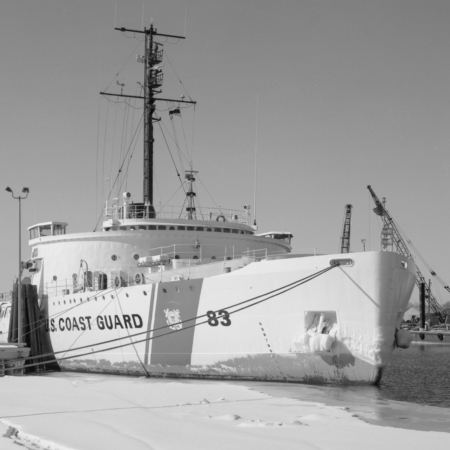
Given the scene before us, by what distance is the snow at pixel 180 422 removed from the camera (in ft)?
24.7

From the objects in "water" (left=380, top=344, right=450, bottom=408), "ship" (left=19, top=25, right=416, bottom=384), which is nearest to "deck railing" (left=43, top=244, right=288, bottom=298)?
"ship" (left=19, top=25, right=416, bottom=384)

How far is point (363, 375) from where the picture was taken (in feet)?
46.8

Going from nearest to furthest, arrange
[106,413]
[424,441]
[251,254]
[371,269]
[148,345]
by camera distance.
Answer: [424,441] → [106,413] → [371,269] → [148,345] → [251,254]

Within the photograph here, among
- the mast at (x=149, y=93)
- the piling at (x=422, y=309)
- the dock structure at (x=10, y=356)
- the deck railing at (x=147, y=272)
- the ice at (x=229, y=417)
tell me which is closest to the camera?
the ice at (x=229, y=417)

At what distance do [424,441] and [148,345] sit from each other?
10646 mm

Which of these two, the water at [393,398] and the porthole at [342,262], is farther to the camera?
the porthole at [342,262]

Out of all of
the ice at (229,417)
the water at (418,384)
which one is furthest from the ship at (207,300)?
the ice at (229,417)

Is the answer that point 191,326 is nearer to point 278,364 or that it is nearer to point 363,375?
point 278,364

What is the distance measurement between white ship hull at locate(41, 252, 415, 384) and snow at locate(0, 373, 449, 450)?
8.12ft

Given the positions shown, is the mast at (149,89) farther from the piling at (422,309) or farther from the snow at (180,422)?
the piling at (422,309)

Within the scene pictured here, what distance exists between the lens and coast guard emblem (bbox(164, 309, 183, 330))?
54.4ft

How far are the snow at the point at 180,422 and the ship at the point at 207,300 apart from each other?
2636 millimetres

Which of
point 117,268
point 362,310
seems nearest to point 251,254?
point 117,268

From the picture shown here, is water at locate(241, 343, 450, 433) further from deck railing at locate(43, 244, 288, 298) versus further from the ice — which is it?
deck railing at locate(43, 244, 288, 298)
